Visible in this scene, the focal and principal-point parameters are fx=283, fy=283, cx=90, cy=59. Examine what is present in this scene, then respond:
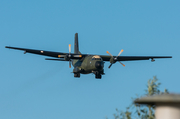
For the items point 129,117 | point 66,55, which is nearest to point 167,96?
point 129,117

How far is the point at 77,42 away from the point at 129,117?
3641 centimetres

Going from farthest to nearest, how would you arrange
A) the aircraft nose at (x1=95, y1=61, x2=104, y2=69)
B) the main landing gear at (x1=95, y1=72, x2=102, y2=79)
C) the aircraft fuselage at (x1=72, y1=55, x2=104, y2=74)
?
1. the main landing gear at (x1=95, y1=72, x2=102, y2=79)
2. the aircraft fuselage at (x1=72, y1=55, x2=104, y2=74)
3. the aircraft nose at (x1=95, y1=61, x2=104, y2=69)

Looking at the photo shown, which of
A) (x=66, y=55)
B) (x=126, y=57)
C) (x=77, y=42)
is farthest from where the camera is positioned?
(x=77, y=42)

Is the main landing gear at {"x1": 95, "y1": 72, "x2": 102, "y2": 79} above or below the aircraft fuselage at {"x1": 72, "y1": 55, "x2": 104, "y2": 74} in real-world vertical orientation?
below

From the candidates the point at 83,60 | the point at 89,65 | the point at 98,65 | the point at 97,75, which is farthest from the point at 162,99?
the point at 83,60

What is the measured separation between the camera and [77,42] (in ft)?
168

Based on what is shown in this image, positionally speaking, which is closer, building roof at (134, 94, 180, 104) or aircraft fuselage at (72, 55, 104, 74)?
building roof at (134, 94, 180, 104)

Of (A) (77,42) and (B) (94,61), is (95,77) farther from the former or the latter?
(A) (77,42)

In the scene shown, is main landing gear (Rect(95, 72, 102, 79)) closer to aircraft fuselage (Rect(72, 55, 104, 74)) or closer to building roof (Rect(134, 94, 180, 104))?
aircraft fuselage (Rect(72, 55, 104, 74))

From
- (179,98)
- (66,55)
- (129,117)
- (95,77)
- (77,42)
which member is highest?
(77,42)

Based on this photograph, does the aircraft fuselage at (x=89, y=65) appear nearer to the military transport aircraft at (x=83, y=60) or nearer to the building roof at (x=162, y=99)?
the military transport aircraft at (x=83, y=60)

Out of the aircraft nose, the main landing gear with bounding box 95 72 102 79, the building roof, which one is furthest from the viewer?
the main landing gear with bounding box 95 72 102 79

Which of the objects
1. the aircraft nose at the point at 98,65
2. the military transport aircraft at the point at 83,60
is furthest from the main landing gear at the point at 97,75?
the aircraft nose at the point at 98,65

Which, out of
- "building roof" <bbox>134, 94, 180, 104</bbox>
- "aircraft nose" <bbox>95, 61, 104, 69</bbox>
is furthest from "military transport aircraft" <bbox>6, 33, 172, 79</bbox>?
"building roof" <bbox>134, 94, 180, 104</bbox>
